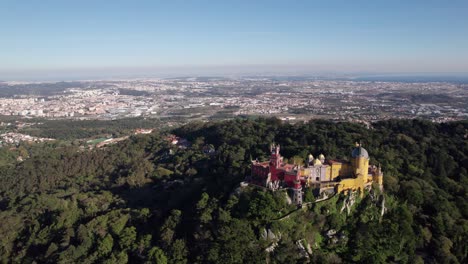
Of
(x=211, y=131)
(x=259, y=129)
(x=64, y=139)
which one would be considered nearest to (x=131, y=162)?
(x=211, y=131)

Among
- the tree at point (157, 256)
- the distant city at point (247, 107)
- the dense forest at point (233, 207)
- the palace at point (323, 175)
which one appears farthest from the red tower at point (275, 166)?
the distant city at point (247, 107)

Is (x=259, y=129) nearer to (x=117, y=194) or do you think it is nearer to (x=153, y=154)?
(x=153, y=154)

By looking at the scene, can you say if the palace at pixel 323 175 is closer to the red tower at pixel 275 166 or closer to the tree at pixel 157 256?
the red tower at pixel 275 166

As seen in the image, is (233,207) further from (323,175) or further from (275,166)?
(323,175)

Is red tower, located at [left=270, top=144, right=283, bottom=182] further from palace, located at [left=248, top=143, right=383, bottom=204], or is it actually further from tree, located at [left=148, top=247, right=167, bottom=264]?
tree, located at [left=148, top=247, right=167, bottom=264]

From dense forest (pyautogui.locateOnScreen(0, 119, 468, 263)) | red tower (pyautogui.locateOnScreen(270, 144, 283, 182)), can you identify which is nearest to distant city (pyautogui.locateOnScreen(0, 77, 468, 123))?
dense forest (pyautogui.locateOnScreen(0, 119, 468, 263))

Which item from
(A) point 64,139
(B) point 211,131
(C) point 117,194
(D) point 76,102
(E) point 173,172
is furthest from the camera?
(D) point 76,102

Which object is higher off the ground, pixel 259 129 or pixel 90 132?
pixel 259 129
